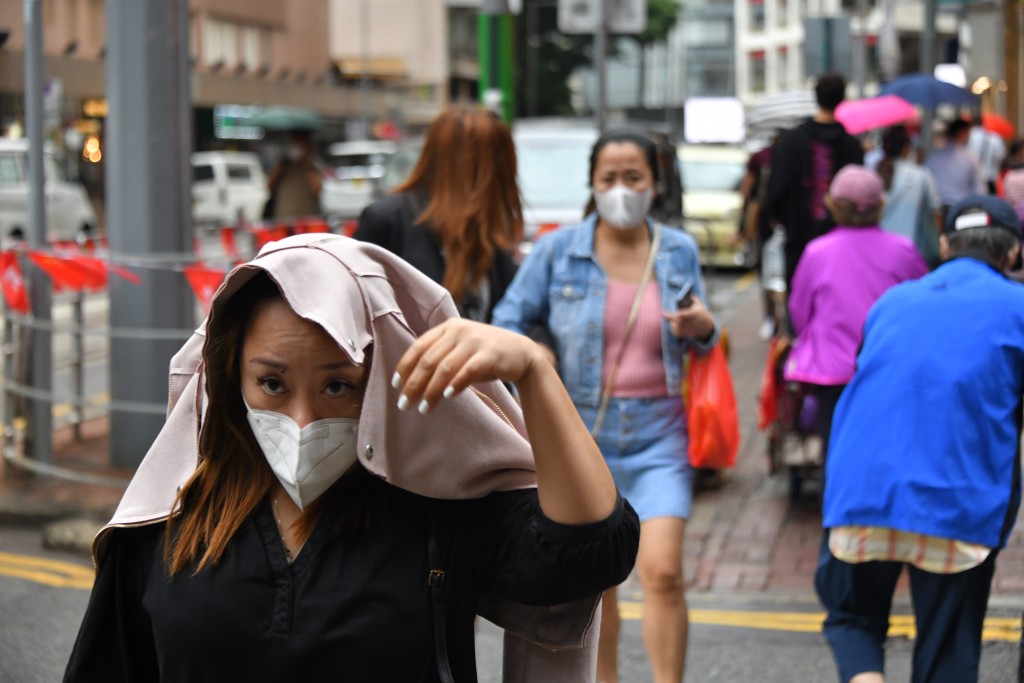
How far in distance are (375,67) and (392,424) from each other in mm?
59997

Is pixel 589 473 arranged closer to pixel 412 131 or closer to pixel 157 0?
pixel 157 0

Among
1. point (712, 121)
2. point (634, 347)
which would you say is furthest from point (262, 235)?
point (712, 121)

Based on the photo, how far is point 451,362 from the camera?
1853 mm

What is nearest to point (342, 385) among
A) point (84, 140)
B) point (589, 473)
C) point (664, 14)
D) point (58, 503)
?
point (589, 473)

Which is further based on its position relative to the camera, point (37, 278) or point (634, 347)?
point (37, 278)

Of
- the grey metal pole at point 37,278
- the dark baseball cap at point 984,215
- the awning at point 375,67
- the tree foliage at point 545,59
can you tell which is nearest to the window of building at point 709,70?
the awning at point 375,67

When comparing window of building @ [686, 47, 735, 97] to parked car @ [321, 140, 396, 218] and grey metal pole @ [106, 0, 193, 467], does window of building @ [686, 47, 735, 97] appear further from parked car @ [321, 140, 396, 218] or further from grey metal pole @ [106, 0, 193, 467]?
grey metal pole @ [106, 0, 193, 467]

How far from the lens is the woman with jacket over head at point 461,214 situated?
499cm

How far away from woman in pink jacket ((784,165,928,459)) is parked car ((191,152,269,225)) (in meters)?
33.3

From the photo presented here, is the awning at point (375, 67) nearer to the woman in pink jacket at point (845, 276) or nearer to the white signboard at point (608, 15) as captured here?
the white signboard at point (608, 15)

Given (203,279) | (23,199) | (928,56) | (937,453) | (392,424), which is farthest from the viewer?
(23,199)

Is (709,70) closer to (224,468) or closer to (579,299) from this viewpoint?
(579,299)

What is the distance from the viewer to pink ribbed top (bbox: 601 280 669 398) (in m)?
4.78

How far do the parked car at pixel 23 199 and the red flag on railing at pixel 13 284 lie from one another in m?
13.6
